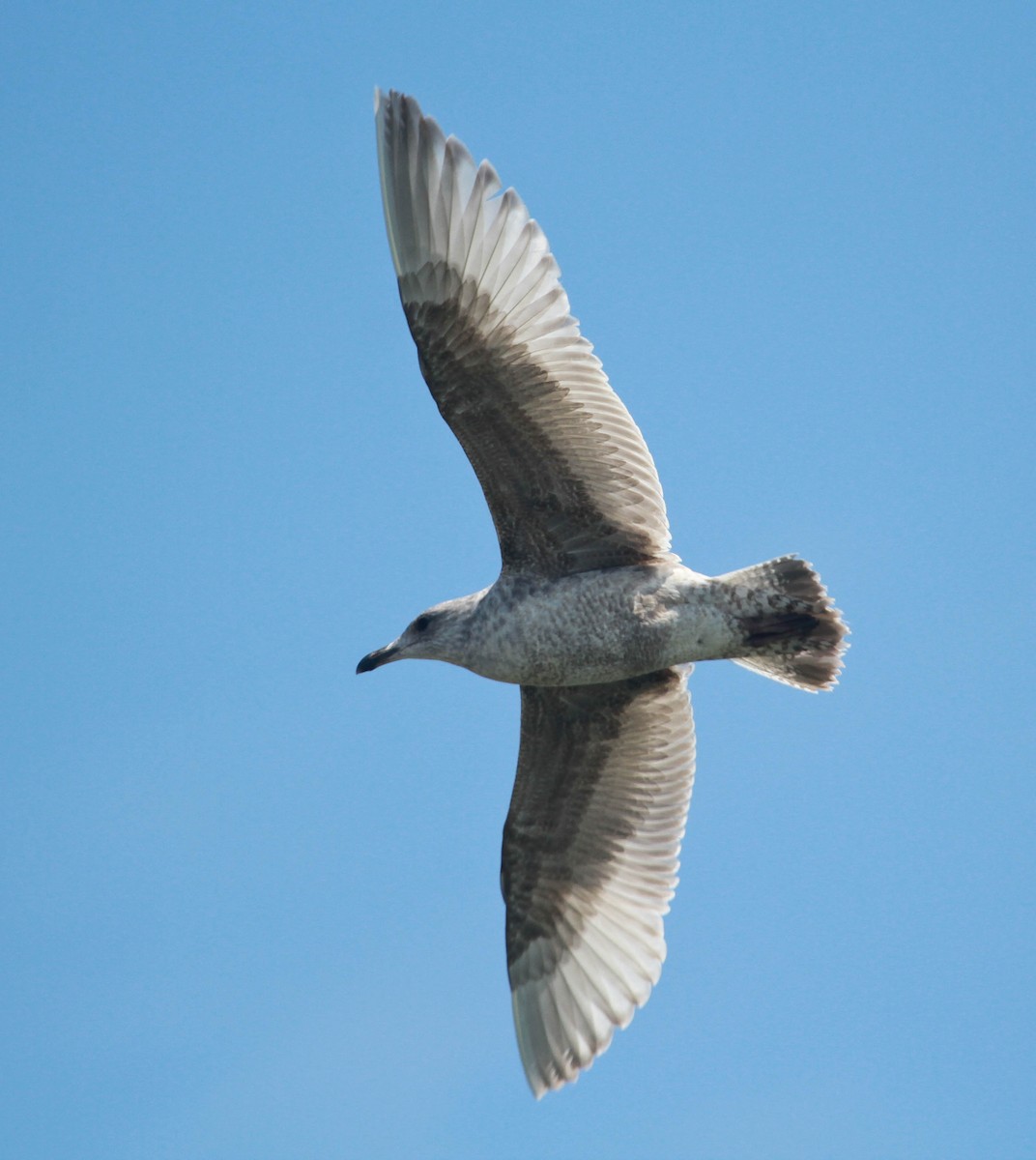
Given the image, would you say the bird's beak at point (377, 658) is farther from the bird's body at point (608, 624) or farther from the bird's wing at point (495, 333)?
the bird's wing at point (495, 333)

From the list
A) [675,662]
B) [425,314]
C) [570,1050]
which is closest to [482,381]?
[425,314]

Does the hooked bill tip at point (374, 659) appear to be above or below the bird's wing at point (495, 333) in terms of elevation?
below

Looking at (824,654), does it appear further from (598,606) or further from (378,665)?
(378,665)

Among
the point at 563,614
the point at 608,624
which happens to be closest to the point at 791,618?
the point at 608,624

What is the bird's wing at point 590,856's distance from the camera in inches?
381

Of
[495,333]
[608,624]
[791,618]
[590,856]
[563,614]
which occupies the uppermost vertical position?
[495,333]

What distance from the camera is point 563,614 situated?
9094 millimetres

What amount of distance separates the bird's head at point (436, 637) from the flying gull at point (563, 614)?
1cm

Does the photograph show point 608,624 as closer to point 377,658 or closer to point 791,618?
point 791,618

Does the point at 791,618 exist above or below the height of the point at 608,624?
below

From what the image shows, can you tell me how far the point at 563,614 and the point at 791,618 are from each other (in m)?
1.28

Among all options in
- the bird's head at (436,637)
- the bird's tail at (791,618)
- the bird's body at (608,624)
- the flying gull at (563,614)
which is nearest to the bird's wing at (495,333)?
the flying gull at (563,614)

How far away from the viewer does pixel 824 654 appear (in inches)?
360

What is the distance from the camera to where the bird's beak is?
32.0ft
